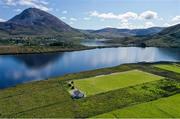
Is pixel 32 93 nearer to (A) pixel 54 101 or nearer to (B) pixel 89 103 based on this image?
(A) pixel 54 101

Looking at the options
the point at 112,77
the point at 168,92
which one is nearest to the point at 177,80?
the point at 168,92

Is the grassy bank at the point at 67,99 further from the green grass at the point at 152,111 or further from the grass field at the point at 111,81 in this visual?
the grass field at the point at 111,81

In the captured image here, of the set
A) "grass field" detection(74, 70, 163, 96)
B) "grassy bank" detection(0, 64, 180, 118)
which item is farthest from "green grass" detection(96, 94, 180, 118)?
"grass field" detection(74, 70, 163, 96)

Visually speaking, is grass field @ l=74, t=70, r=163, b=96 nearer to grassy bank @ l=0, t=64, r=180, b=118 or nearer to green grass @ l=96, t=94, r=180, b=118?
grassy bank @ l=0, t=64, r=180, b=118

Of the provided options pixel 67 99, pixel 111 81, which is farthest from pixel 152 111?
pixel 111 81

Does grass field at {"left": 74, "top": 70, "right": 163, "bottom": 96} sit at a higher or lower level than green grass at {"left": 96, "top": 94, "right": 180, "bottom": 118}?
higher

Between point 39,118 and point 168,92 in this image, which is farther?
point 168,92
